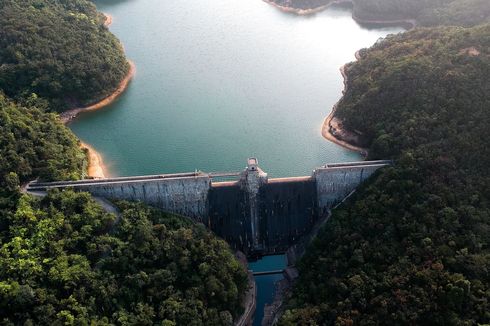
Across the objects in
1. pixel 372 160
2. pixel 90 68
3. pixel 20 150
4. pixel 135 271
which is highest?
pixel 90 68

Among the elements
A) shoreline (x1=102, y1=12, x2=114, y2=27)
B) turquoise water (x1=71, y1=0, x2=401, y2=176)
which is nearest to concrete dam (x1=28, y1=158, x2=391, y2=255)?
turquoise water (x1=71, y1=0, x2=401, y2=176)

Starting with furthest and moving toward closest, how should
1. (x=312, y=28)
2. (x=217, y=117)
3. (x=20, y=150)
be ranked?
(x=312, y=28) → (x=217, y=117) → (x=20, y=150)

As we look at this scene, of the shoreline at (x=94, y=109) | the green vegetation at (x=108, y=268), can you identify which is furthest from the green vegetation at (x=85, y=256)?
the shoreline at (x=94, y=109)

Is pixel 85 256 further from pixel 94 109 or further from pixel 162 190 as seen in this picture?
pixel 94 109

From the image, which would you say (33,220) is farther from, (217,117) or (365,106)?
(365,106)

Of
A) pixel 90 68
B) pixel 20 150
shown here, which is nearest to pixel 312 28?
pixel 90 68

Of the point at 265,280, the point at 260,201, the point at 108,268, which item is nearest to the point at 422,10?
the point at 260,201
